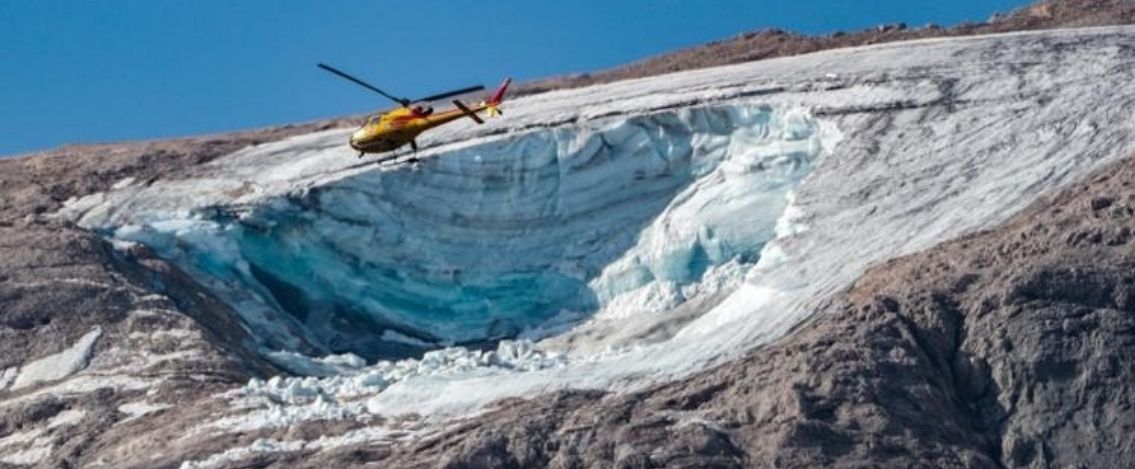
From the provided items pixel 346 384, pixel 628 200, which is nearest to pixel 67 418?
pixel 346 384

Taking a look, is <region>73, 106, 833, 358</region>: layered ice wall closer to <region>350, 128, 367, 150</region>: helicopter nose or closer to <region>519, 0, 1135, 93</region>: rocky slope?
<region>350, 128, 367, 150</region>: helicopter nose

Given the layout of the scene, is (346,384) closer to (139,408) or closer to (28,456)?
(139,408)

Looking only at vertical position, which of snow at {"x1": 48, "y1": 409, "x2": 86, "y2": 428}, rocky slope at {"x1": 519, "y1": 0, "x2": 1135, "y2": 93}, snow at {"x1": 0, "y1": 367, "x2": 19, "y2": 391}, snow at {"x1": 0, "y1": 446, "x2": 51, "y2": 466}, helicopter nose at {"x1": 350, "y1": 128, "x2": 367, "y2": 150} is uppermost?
rocky slope at {"x1": 519, "y1": 0, "x2": 1135, "y2": 93}

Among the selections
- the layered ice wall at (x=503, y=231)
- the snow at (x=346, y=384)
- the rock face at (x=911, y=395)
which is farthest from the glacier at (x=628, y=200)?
the rock face at (x=911, y=395)

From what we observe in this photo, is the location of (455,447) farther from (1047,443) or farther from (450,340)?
(450,340)

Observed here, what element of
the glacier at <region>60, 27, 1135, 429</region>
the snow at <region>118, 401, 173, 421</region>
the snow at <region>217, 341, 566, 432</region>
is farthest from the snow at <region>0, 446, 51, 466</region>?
the glacier at <region>60, 27, 1135, 429</region>

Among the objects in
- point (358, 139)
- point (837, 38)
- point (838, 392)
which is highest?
point (837, 38)
